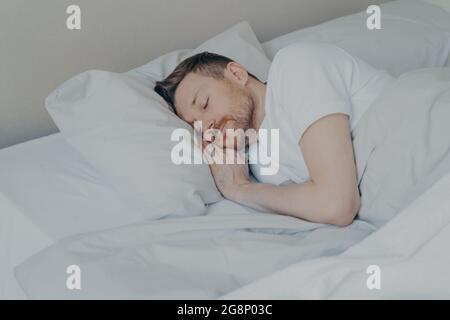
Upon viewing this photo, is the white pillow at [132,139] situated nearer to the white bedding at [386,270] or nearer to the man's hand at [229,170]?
the man's hand at [229,170]

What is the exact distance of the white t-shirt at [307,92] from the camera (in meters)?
1.16

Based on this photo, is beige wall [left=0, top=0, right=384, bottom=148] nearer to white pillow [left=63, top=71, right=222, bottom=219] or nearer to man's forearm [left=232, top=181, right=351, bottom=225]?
white pillow [left=63, top=71, right=222, bottom=219]

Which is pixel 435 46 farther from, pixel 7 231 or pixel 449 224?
pixel 7 231

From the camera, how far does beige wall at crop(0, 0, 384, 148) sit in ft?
4.74

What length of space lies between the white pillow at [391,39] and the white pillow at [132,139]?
497 millimetres

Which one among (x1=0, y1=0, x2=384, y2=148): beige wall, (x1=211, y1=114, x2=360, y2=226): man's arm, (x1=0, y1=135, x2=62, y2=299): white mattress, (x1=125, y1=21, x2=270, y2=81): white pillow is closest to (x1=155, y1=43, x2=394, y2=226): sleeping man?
(x1=211, y1=114, x2=360, y2=226): man's arm

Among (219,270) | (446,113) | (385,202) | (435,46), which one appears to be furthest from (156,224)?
(435,46)

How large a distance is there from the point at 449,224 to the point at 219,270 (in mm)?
359

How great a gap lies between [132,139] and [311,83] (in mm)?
369

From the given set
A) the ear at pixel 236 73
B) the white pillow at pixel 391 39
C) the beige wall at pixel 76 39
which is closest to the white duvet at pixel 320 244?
the ear at pixel 236 73

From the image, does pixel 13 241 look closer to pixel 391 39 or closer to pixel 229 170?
pixel 229 170

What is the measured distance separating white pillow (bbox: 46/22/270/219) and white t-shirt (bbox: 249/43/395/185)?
165 mm

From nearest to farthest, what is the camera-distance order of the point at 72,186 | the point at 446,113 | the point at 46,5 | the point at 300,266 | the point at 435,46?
the point at 300,266 < the point at 446,113 < the point at 72,186 < the point at 46,5 < the point at 435,46

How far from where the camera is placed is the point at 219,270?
1025 mm
